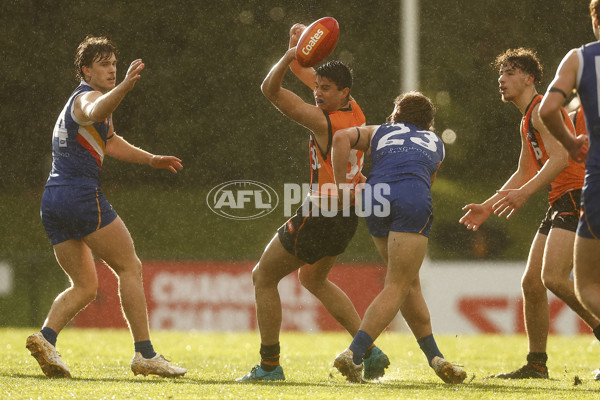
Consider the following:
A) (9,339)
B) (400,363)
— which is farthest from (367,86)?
(400,363)

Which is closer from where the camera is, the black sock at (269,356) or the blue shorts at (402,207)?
the blue shorts at (402,207)

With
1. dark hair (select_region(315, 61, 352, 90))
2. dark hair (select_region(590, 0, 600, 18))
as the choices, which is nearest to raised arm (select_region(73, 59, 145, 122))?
dark hair (select_region(315, 61, 352, 90))

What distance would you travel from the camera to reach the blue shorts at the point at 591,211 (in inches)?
171

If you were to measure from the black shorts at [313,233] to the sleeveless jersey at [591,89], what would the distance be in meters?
1.69

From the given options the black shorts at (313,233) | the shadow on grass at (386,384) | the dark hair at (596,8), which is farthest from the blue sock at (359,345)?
the dark hair at (596,8)

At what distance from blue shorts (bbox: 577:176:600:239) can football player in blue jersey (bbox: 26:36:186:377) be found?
2.57 meters

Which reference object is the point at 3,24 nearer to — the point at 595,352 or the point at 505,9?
the point at 505,9

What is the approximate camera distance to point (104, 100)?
5465 mm

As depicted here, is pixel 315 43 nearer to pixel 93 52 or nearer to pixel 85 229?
pixel 93 52

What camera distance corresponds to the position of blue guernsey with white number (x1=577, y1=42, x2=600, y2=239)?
14.3 ft

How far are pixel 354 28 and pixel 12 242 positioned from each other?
8917 millimetres

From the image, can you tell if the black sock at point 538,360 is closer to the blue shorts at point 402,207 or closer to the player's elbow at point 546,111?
the blue shorts at point 402,207

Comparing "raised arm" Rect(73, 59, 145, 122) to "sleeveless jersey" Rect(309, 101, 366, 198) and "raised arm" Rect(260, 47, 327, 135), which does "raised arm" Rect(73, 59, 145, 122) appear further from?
"sleeveless jersey" Rect(309, 101, 366, 198)

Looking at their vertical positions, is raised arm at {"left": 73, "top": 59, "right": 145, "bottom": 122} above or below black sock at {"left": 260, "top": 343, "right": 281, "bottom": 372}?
above
